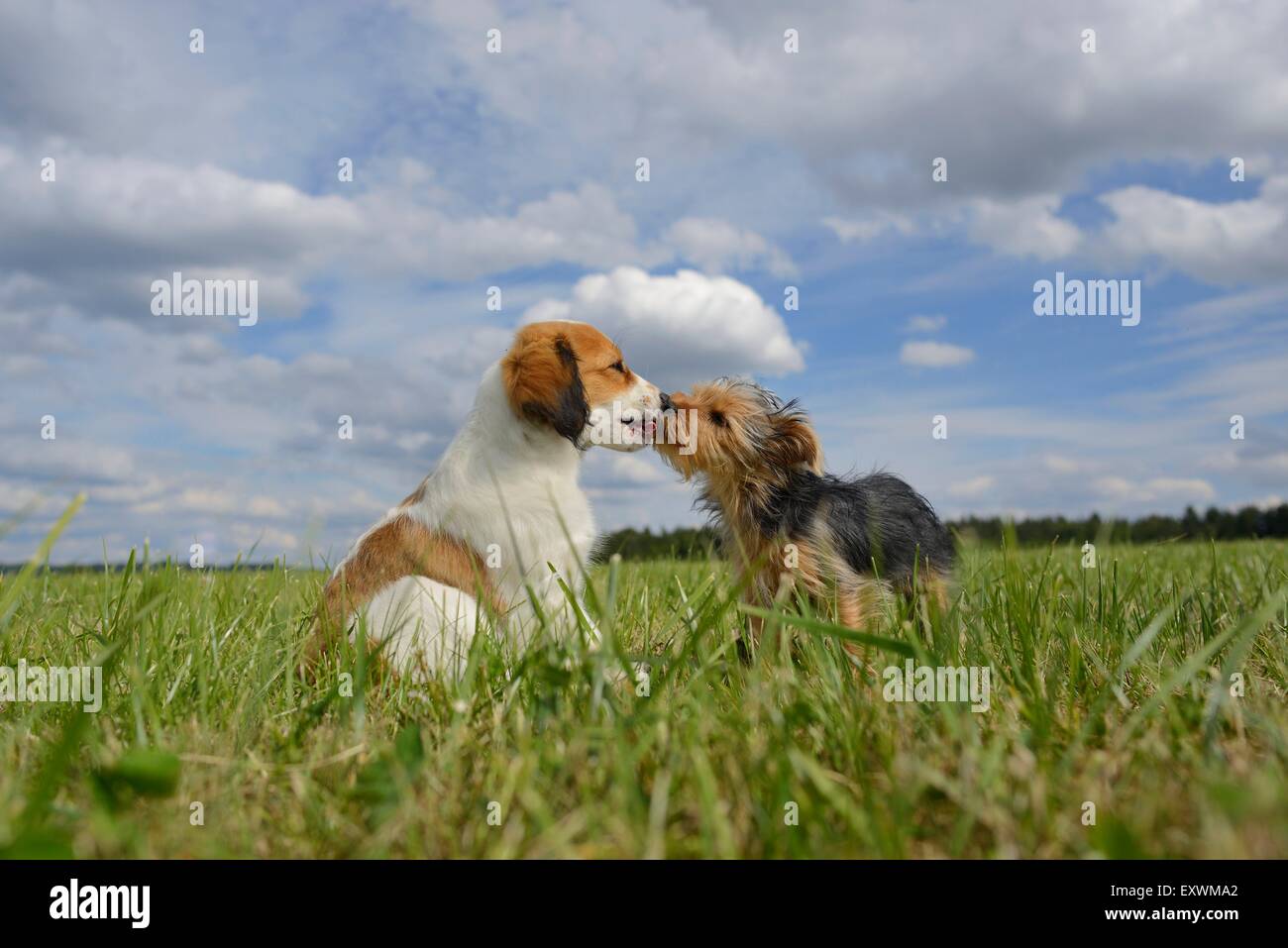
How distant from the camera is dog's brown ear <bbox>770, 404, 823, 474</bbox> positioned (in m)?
5.73

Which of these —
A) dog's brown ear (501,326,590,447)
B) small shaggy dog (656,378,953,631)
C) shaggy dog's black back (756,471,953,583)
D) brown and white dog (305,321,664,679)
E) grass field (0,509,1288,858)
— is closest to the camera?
grass field (0,509,1288,858)

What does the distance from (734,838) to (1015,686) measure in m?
1.67

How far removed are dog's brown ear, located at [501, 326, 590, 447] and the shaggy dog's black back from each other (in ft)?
4.83

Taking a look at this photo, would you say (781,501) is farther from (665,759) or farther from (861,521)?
(665,759)

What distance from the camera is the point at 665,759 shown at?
7.56 ft

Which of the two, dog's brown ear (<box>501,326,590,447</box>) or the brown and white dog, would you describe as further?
dog's brown ear (<box>501,326,590,447</box>)

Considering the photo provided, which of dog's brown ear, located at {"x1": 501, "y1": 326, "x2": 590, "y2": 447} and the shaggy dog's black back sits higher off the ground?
dog's brown ear, located at {"x1": 501, "y1": 326, "x2": 590, "y2": 447}

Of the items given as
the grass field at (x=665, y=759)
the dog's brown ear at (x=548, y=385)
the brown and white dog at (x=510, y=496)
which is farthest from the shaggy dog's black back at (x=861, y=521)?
the grass field at (x=665, y=759)

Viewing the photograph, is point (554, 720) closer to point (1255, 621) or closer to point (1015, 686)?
point (1015, 686)

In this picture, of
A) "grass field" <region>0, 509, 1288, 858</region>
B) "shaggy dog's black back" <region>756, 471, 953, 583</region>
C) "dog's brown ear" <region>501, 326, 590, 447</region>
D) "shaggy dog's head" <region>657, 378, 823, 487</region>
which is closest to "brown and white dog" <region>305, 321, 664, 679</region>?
"dog's brown ear" <region>501, 326, 590, 447</region>

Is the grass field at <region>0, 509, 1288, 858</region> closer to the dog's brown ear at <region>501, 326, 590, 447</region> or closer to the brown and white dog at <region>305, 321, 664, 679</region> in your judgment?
the brown and white dog at <region>305, 321, 664, 679</region>

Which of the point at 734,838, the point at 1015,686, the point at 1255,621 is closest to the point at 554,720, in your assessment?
the point at 734,838

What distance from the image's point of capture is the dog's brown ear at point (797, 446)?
573cm

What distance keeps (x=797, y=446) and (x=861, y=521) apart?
66 cm
